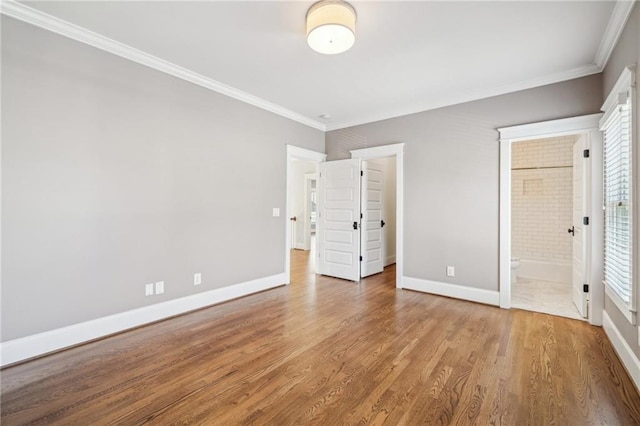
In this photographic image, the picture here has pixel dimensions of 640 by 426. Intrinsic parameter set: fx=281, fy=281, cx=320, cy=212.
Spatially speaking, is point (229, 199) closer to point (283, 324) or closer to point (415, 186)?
point (283, 324)

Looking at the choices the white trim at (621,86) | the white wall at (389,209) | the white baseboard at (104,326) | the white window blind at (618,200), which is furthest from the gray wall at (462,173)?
the white baseboard at (104,326)

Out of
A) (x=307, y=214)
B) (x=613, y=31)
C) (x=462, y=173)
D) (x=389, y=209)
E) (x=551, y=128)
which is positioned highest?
(x=613, y=31)

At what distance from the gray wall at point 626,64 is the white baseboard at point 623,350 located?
0.15 ft

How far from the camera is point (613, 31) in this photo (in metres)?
2.41

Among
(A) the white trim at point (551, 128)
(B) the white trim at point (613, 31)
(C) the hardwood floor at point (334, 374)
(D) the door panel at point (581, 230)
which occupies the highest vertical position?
(B) the white trim at point (613, 31)

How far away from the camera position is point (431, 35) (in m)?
2.57

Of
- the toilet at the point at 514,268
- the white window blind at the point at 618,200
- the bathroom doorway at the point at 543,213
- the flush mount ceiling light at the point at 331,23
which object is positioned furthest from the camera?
the bathroom doorway at the point at 543,213

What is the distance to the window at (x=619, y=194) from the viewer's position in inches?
85.1

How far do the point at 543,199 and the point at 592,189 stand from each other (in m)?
2.38

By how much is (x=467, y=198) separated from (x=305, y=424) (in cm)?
341

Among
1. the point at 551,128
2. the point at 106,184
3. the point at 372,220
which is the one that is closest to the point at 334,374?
the point at 106,184

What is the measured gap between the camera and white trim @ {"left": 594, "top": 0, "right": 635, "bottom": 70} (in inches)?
84.1

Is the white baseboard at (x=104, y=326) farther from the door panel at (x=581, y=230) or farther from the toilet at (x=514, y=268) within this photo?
the toilet at (x=514, y=268)

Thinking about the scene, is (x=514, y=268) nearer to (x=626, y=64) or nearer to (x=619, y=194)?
(x=619, y=194)
